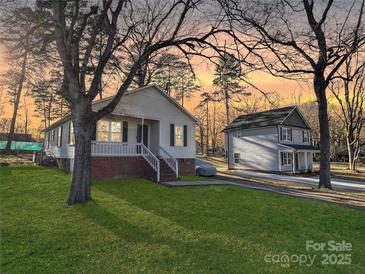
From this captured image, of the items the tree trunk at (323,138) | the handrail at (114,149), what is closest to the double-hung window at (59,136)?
the handrail at (114,149)

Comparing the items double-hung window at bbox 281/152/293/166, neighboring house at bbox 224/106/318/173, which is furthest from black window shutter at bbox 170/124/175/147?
double-hung window at bbox 281/152/293/166

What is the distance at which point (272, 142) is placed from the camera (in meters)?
25.8

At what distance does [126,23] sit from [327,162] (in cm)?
1396

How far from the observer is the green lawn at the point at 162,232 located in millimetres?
4125

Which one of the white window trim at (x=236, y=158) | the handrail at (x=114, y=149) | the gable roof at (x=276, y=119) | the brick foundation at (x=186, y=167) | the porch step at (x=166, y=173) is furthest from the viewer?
the white window trim at (x=236, y=158)

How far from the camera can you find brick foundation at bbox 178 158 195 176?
17.8 m

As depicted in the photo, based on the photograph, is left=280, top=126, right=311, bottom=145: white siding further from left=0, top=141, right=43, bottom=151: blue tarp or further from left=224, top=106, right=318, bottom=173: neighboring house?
left=0, top=141, right=43, bottom=151: blue tarp

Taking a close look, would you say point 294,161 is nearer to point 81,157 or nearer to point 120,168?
point 120,168

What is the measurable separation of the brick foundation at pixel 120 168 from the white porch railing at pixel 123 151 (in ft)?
0.77

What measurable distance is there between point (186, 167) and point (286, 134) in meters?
14.3

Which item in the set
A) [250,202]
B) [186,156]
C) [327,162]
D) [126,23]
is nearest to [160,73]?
[186,156]

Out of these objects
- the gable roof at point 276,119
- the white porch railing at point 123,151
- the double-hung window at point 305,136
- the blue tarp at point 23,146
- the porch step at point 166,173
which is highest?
the gable roof at point 276,119

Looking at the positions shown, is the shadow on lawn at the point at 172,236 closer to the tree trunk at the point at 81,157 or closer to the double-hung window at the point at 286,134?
the tree trunk at the point at 81,157

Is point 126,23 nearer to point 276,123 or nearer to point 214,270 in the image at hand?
point 214,270
